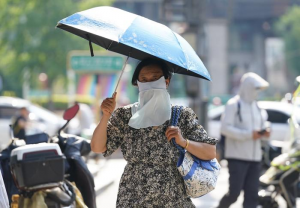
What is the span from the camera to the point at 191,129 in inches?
169

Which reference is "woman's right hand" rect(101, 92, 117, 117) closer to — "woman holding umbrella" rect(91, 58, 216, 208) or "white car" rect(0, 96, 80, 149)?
"woman holding umbrella" rect(91, 58, 216, 208)

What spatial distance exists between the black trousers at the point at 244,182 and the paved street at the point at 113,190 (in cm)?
247

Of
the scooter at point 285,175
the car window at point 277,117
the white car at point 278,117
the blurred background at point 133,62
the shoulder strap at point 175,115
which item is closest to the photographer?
the shoulder strap at point 175,115

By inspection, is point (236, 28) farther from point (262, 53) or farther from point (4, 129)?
point (4, 129)

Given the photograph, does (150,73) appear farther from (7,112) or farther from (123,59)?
(7,112)

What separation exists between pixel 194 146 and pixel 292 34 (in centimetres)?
5642

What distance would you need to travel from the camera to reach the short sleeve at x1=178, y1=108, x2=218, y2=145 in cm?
426

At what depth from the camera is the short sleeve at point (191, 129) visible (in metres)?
4.26

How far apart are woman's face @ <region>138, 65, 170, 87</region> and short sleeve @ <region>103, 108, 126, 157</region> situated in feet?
0.74

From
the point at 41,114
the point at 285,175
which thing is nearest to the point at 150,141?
the point at 285,175

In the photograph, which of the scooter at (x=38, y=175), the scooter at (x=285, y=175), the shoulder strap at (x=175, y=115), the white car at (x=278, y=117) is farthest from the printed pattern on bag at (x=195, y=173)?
the white car at (x=278, y=117)

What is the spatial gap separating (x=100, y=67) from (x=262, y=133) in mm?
10965

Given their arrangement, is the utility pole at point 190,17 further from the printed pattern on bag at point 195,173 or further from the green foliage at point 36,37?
the green foliage at point 36,37

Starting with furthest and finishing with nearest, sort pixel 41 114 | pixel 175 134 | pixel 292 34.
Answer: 1. pixel 292 34
2. pixel 41 114
3. pixel 175 134
